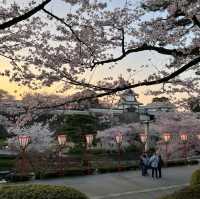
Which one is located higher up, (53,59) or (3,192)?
(53,59)

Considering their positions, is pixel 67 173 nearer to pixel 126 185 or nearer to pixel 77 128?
pixel 126 185

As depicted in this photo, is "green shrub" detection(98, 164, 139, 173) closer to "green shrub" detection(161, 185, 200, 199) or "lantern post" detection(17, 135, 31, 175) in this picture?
"lantern post" detection(17, 135, 31, 175)

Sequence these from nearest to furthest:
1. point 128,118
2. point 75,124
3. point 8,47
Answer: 1. point 8,47
2. point 75,124
3. point 128,118

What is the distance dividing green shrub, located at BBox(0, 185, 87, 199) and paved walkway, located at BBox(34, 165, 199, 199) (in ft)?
26.2

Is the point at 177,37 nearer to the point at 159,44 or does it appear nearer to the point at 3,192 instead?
the point at 159,44

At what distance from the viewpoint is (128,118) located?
67.0 meters

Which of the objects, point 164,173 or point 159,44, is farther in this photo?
point 164,173

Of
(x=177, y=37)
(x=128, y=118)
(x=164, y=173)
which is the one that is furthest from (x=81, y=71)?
(x=128, y=118)

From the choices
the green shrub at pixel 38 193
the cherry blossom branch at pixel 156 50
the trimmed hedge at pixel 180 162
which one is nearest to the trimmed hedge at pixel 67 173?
the trimmed hedge at pixel 180 162

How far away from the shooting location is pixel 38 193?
10016mm

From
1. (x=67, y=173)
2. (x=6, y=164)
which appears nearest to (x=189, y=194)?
(x=67, y=173)

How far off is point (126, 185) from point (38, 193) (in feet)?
41.9

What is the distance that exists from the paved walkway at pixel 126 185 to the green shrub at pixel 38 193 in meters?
7.99

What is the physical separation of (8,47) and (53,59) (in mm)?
1438
